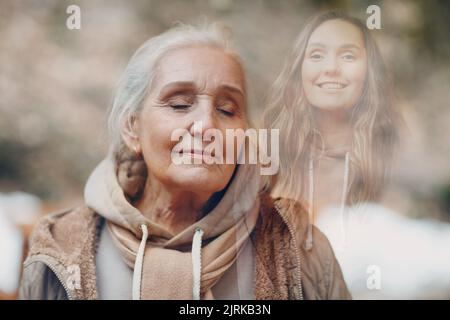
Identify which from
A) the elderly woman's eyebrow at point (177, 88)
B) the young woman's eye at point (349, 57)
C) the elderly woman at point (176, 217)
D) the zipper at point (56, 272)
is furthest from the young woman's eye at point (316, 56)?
the zipper at point (56, 272)

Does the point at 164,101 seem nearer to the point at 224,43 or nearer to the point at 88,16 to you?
the point at 224,43

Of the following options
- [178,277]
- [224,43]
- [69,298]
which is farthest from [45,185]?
[224,43]

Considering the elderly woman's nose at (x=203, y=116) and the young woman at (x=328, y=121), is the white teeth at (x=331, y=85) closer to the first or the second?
the young woman at (x=328, y=121)

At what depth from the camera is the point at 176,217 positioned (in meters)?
2.62

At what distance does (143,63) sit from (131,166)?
1.36ft

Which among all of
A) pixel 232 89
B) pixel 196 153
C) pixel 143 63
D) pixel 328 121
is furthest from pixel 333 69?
pixel 143 63

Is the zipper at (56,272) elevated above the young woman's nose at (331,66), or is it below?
below

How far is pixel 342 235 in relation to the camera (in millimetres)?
2670

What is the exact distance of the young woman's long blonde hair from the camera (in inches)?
105

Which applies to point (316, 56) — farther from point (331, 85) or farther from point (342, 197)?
point (342, 197)

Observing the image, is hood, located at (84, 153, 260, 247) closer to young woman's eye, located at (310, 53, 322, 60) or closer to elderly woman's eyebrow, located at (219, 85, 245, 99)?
elderly woman's eyebrow, located at (219, 85, 245, 99)

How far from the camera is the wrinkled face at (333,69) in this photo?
2.66m

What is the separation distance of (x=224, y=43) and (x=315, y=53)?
0.38 metres

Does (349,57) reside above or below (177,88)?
above
